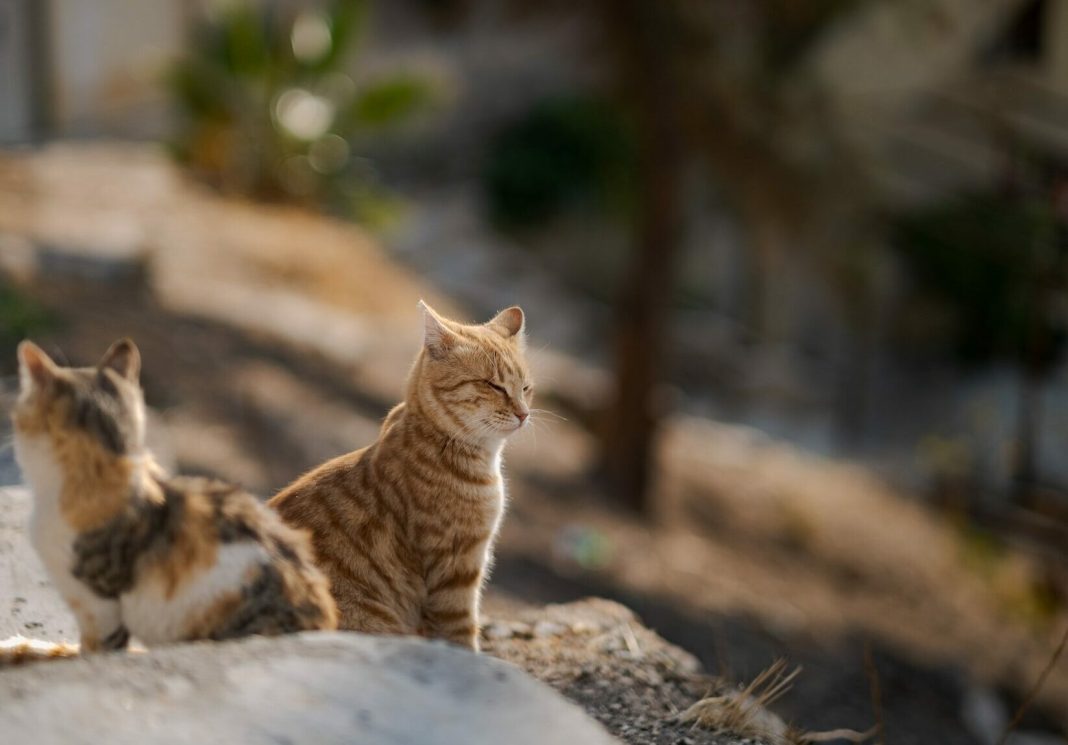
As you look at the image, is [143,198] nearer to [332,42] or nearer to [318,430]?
[332,42]

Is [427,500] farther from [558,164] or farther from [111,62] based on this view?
[558,164]

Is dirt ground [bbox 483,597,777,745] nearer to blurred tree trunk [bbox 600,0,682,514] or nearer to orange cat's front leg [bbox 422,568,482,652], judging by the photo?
orange cat's front leg [bbox 422,568,482,652]

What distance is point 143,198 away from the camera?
12.0m

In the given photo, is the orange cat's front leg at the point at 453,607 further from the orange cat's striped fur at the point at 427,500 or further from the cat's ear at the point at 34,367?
the cat's ear at the point at 34,367

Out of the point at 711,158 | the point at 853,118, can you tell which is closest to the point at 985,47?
the point at 853,118

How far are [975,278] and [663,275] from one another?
7331 mm

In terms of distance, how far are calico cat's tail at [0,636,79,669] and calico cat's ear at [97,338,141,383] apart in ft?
2.04

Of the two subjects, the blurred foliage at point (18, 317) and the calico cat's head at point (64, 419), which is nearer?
the calico cat's head at point (64, 419)

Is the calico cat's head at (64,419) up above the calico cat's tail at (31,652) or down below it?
above

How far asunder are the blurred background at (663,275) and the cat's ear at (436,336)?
3.16m

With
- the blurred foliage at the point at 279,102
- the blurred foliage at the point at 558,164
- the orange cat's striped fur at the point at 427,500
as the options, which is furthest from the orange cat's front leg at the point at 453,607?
the blurred foliage at the point at 558,164

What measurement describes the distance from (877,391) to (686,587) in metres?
7.75

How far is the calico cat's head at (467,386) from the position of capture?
330cm

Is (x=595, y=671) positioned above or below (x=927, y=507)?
Answer: above
